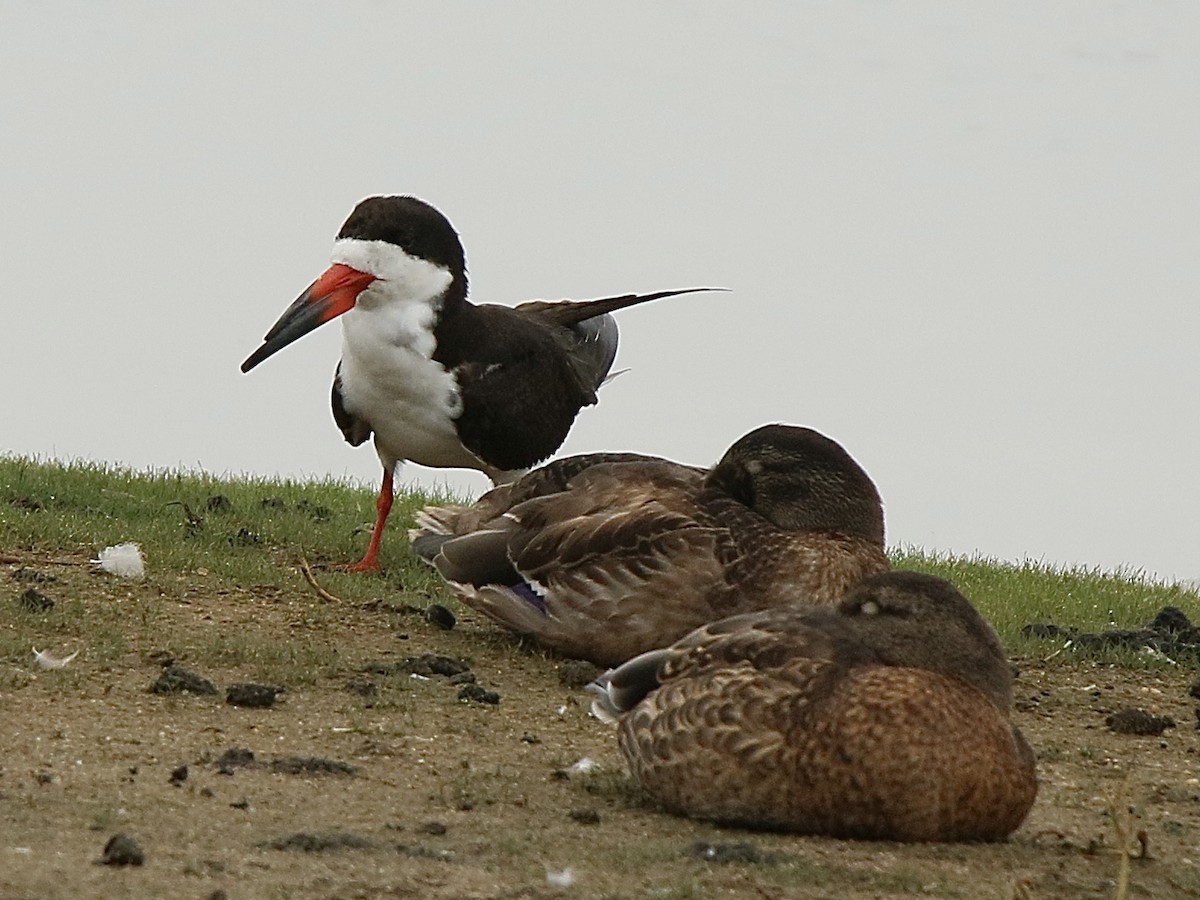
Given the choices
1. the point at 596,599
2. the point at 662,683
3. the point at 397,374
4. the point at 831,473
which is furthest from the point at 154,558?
the point at 662,683

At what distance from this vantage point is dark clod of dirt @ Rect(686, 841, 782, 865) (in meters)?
4.89

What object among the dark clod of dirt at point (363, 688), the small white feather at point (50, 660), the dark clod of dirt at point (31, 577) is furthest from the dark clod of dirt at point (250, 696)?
the dark clod of dirt at point (31, 577)

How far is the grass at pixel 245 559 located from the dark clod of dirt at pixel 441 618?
0.97 feet

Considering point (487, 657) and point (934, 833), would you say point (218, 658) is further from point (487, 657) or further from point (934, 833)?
point (934, 833)

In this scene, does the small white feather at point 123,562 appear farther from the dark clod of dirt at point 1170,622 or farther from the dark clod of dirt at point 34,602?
the dark clod of dirt at point 1170,622

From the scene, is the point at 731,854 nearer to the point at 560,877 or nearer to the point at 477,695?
the point at 560,877

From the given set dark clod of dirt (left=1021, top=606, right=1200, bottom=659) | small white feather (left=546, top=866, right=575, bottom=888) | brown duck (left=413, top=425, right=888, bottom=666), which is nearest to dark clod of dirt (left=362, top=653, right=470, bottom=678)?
brown duck (left=413, top=425, right=888, bottom=666)

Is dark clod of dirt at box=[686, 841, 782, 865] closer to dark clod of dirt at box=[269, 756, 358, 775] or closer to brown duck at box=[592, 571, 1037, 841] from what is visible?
brown duck at box=[592, 571, 1037, 841]

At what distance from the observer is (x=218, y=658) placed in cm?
709

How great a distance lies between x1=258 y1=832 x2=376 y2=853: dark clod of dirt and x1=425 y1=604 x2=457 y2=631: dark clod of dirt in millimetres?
3176

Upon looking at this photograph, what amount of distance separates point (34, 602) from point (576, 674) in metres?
1.96

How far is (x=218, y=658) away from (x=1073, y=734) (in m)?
2.83

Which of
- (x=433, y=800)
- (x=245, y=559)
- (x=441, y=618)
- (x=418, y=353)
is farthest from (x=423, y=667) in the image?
(x=418, y=353)

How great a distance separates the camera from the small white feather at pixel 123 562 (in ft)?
27.4
